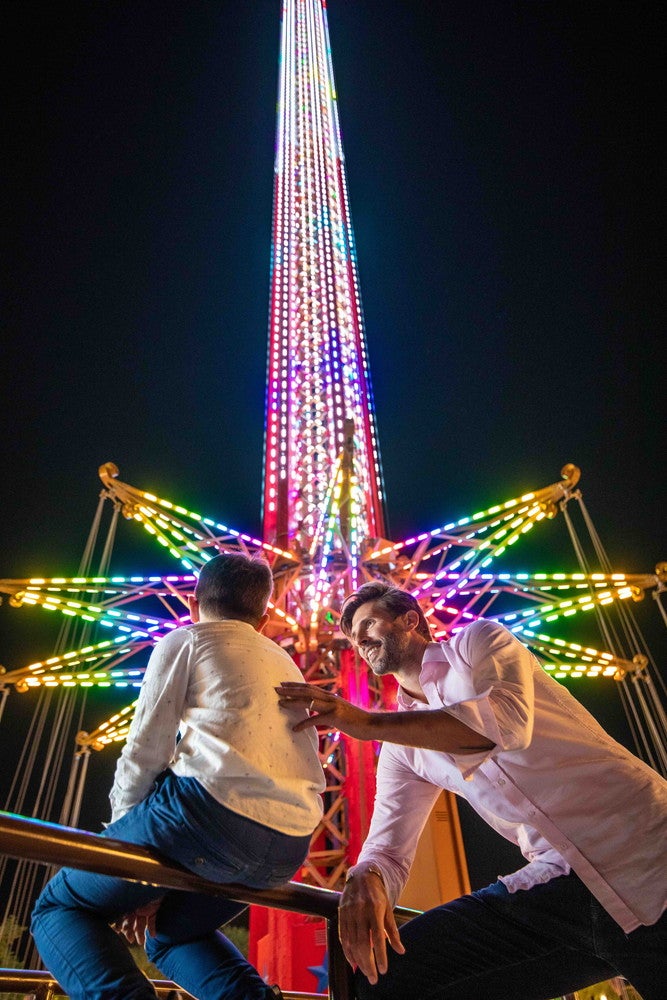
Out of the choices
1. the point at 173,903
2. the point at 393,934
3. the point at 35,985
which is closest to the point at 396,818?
the point at 393,934

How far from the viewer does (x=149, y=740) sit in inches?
74.5

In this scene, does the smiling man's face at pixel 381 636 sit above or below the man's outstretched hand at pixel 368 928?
above

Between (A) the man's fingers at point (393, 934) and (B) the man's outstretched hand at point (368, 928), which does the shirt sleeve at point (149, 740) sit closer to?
(B) the man's outstretched hand at point (368, 928)

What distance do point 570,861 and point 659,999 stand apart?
0.35 m

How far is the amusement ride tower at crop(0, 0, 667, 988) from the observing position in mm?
9930

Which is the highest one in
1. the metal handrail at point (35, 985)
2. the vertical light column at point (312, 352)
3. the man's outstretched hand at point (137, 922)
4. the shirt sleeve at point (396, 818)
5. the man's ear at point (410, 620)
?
the vertical light column at point (312, 352)

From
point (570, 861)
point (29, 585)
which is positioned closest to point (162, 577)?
point (29, 585)

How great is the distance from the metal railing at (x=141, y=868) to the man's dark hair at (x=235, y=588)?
2.59 ft

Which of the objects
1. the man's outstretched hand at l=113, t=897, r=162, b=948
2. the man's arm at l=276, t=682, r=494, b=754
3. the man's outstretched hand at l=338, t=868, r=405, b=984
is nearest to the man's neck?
the man's arm at l=276, t=682, r=494, b=754

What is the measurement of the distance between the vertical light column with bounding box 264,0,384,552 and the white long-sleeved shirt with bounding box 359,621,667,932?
28.7 ft

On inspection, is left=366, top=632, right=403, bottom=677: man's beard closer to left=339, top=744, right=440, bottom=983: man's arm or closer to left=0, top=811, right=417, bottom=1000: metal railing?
left=339, top=744, right=440, bottom=983: man's arm

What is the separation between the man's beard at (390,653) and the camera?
2.49 metres

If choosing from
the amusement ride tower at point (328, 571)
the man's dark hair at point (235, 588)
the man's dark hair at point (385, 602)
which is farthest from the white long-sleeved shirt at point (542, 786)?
the amusement ride tower at point (328, 571)

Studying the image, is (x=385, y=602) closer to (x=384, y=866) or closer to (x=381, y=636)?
(x=381, y=636)
